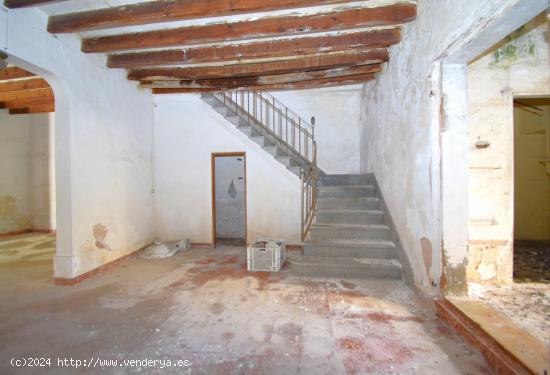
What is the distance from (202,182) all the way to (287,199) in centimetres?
180

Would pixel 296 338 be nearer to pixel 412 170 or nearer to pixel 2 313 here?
pixel 412 170

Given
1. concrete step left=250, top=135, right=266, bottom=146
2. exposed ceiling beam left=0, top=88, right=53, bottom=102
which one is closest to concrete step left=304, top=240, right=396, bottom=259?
concrete step left=250, top=135, right=266, bottom=146

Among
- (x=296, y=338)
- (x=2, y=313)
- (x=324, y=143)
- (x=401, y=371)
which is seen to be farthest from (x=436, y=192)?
(x=2, y=313)

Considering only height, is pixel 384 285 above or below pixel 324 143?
below

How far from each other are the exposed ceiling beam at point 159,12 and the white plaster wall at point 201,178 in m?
2.47

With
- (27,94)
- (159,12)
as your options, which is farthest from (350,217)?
(27,94)

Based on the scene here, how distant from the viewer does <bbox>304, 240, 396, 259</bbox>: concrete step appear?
11.9 feet

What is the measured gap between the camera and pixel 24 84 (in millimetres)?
4914

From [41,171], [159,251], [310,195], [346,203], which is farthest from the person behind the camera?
[41,171]

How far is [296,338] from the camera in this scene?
2.21 metres

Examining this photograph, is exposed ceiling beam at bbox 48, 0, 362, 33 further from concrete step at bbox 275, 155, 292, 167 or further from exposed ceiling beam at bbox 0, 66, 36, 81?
concrete step at bbox 275, 155, 292, 167

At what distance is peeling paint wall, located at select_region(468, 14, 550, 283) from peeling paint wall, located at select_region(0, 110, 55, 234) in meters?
9.16

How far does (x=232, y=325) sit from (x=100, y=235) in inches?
107

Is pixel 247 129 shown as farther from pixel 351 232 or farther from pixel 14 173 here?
pixel 14 173
